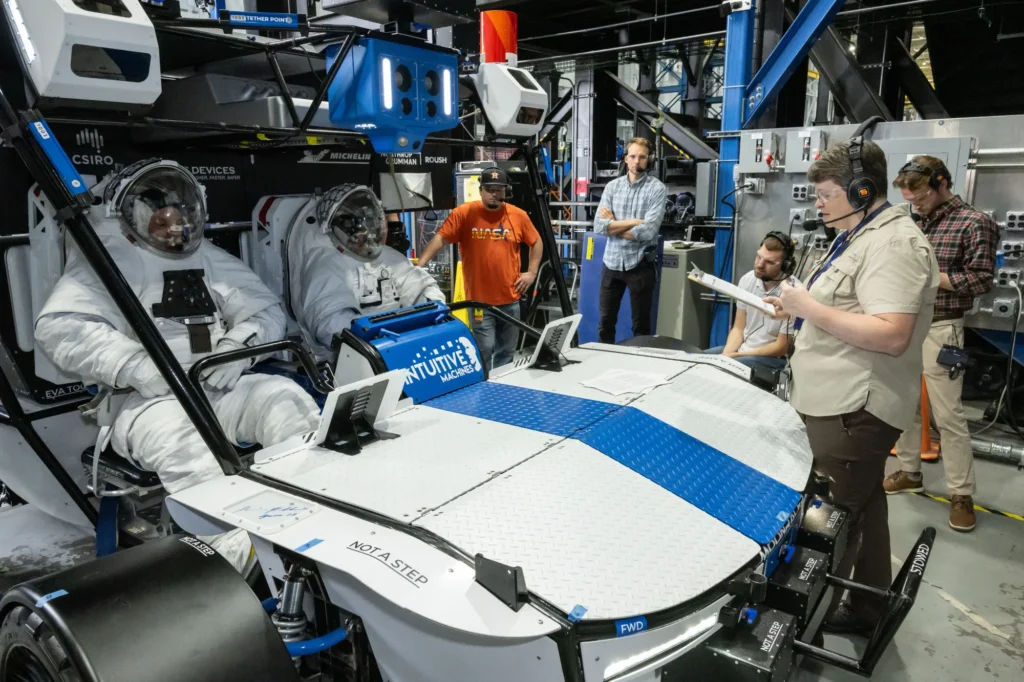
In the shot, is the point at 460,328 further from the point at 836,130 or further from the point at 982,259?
the point at 836,130

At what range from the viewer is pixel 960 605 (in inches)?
132

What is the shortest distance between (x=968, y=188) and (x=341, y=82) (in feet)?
15.4

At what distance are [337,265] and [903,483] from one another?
3717 mm

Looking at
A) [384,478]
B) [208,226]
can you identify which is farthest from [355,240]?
[384,478]

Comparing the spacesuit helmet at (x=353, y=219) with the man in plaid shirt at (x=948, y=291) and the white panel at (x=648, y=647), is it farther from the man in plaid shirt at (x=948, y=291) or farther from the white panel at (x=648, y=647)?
the man in plaid shirt at (x=948, y=291)

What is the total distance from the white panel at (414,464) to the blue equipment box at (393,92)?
1363 mm

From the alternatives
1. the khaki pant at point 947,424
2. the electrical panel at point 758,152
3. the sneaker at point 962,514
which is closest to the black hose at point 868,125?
the electrical panel at point 758,152

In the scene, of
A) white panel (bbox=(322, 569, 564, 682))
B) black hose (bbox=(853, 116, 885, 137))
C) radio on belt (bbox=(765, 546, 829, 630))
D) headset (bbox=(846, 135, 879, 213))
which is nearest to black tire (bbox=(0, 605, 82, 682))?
white panel (bbox=(322, 569, 564, 682))

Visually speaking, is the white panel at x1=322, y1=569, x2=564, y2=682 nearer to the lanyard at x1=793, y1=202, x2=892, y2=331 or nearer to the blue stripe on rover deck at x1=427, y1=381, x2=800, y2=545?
the blue stripe on rover deck at x1=427, y1=381, x2=800, y2=545

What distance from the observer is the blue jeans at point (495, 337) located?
210 inches

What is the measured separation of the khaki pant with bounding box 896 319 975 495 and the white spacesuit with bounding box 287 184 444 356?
320cm

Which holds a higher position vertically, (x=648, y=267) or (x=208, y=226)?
(x=208, y=226)

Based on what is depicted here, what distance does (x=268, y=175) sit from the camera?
14.8 feet

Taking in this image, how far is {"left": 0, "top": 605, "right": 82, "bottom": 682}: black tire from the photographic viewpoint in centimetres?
161
